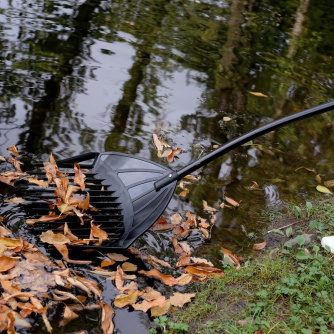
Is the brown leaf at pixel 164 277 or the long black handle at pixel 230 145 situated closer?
the brown leaf at pixel 164 277

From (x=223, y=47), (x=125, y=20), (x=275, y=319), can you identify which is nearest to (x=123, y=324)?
(x=275, y=319)

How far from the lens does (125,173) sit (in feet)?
10.9

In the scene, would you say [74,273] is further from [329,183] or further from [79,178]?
[329,183]

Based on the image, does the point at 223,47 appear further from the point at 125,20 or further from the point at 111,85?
the point at 111,85

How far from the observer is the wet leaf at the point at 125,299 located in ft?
8.39

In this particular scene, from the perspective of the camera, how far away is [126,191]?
3223 mm

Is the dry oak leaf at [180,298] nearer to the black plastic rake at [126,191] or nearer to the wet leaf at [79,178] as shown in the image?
the black plastic rake at [126,191]

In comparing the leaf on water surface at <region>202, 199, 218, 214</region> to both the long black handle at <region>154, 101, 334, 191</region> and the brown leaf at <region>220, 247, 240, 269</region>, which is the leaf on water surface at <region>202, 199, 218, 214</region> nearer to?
the brown leaf at <region>220, 247, 240, 269</region>

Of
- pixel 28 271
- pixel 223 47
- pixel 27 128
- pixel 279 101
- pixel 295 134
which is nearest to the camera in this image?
pixel 28 271

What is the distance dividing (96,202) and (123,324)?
827 millimetres

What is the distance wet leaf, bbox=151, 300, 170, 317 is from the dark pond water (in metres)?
0.08

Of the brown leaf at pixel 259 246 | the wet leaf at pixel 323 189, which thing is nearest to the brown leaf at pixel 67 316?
the brown leaf at pixel 259 246

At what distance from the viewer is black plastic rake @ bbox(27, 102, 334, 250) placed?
290cm

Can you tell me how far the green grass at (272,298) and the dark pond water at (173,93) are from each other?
32 centimetres
